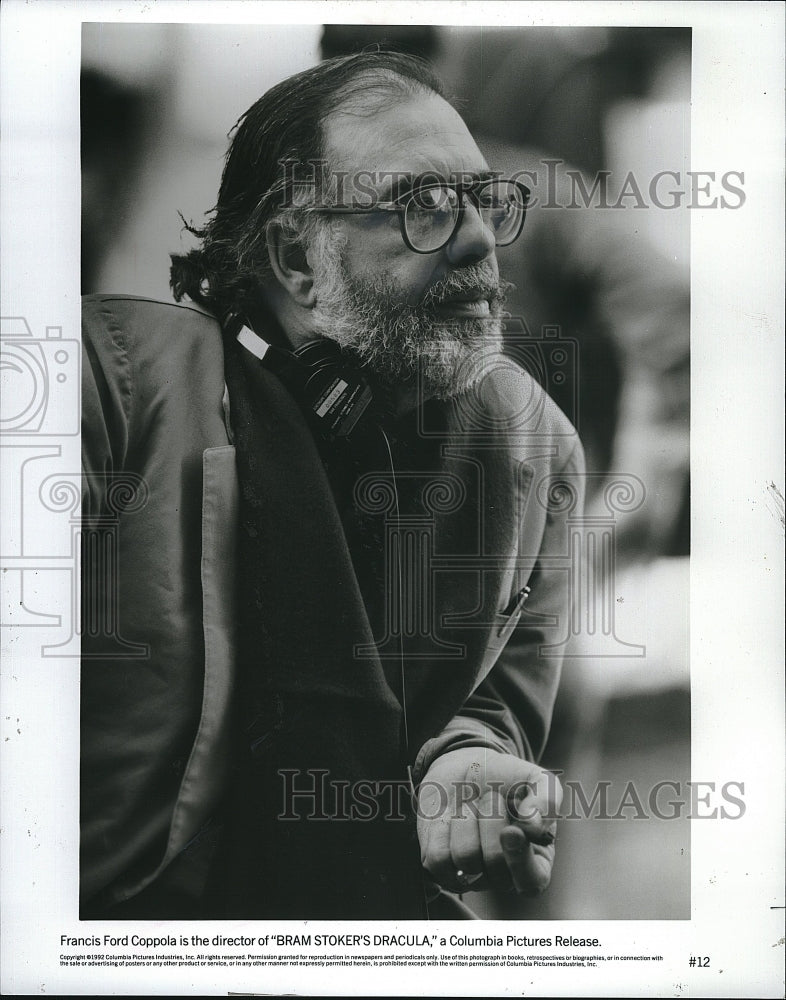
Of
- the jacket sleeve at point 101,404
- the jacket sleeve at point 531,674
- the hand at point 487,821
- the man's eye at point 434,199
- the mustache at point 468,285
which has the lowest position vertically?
the hand at point 487,821

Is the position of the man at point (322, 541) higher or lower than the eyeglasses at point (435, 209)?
lower

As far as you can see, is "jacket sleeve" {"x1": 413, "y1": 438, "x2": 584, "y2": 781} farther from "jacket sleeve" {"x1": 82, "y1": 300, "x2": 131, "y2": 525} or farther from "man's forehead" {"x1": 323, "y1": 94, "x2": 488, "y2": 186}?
"jacket sleeve" {"x1": 82, "y1": 300, "x2": 131, "y2": 525}

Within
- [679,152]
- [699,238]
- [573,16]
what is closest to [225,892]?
[699,238]

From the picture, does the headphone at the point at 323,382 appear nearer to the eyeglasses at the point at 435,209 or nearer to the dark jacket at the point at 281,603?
the dark jacket at the point at 281,603

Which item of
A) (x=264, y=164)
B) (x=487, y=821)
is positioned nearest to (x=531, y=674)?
(x=487, y=821)

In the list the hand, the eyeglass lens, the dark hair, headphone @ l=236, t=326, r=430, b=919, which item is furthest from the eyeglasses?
the hand

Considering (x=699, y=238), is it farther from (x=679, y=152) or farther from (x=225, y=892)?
(x=225, y=892)

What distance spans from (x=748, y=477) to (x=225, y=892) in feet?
3.68

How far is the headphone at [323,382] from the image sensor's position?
1.41 metres

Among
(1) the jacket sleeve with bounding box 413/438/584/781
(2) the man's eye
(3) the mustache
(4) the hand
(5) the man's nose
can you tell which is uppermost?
(2) the man's eye

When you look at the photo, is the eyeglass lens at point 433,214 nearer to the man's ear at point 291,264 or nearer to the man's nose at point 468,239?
the man's nose at point 468,239

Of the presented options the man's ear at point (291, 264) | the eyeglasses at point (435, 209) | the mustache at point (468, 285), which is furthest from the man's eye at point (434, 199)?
the man's ear at point (291, 264)

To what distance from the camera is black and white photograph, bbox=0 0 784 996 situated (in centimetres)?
140

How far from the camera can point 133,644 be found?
1.41 meters
